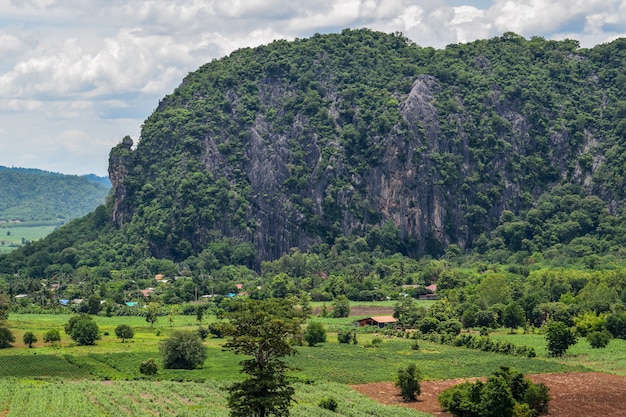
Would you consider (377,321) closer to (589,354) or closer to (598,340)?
(598,340)

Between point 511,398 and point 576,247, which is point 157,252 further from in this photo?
point 511,398

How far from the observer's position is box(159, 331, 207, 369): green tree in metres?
96.2

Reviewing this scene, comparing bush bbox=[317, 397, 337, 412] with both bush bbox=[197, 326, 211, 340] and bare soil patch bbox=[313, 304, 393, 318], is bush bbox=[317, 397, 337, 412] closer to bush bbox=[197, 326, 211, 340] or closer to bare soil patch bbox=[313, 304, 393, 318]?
bush bbox=[197, 326, 211, 340]

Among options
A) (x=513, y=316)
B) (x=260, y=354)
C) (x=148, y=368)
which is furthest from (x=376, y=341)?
(x=260, y=354)

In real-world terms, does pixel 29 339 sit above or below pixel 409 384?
above

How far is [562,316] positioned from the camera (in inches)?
4924

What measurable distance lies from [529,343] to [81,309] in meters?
66.3

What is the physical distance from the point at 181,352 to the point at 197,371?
298 cm

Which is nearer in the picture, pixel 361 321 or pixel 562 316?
pixel 562 316

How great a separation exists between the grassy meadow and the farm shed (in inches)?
287

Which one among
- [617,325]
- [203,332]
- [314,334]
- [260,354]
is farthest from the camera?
[203,332]

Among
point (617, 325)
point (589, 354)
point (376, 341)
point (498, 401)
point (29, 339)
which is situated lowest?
point (589, 354)

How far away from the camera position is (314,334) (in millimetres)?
114625

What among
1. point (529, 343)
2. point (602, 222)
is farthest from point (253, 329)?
point (602, 222)
